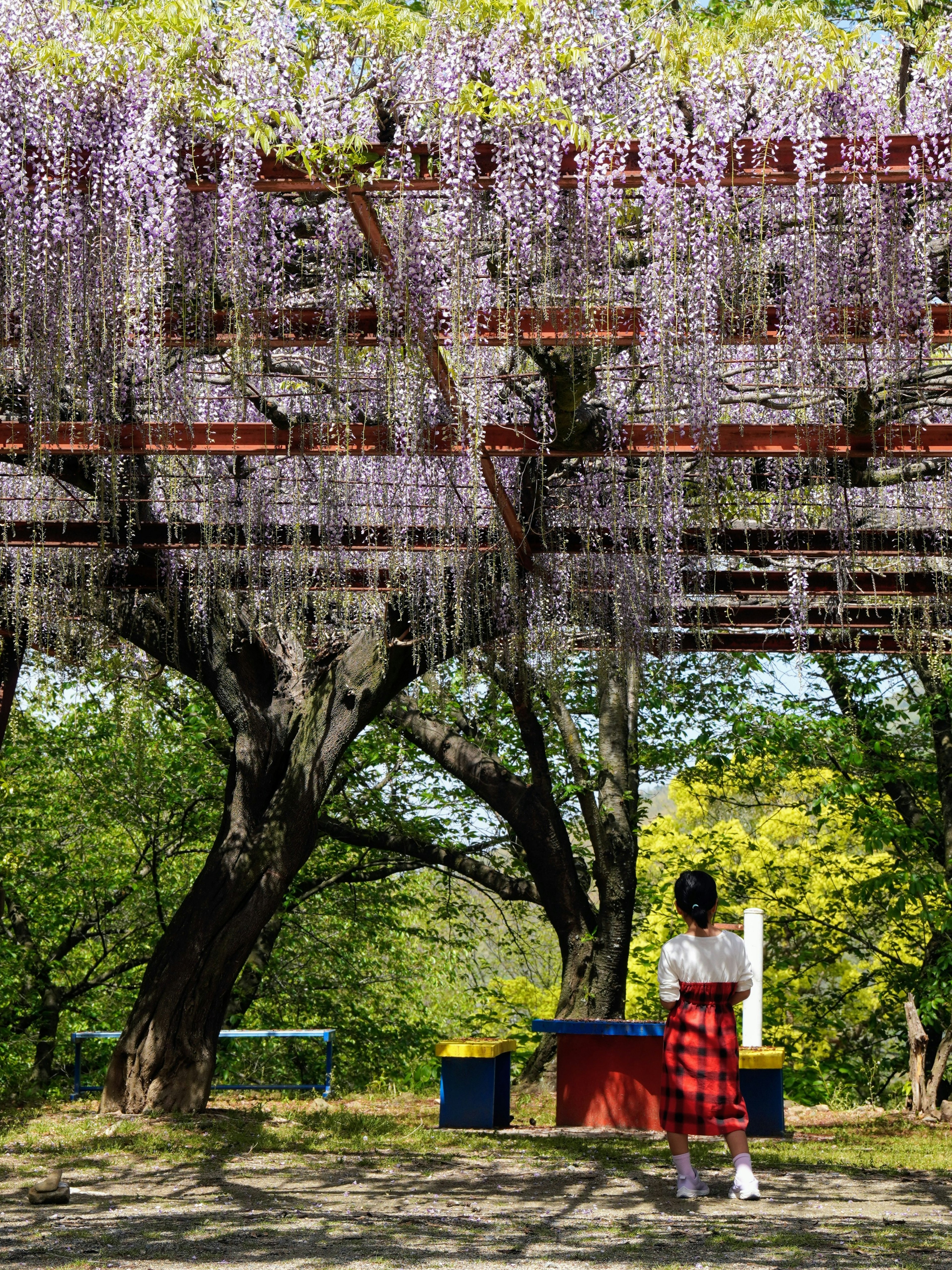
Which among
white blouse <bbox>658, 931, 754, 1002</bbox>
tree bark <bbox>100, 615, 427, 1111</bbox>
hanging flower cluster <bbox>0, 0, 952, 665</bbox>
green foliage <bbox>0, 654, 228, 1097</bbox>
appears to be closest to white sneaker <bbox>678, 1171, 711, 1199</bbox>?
white blouse <bbox>658, 931, 754, 1002</bbox>

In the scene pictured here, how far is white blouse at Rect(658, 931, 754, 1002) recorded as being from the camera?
157 inches

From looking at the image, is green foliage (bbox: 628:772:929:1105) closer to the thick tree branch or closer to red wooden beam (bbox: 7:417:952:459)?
the thick tree branch

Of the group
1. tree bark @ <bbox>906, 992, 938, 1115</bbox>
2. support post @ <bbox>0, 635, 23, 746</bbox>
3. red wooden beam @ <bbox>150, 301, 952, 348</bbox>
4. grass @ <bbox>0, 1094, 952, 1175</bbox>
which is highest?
red wooden beam @ <bbox>150, 301, 952, 348</bbox>

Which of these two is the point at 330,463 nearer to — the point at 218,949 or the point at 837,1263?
the point at 218,949

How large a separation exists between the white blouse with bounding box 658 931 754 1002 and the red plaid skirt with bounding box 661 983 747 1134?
21mm

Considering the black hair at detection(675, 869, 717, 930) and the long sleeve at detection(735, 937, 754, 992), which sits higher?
the black hair at detection(675, 869, 717, 930)

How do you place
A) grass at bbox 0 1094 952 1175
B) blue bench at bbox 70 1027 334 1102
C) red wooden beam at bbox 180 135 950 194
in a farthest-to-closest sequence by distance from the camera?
1. blue bench at bbox 70 1027 334 1102
2. grass at bbox 0 1094 952 1175
3. red wooden beam at bbox 180 135 950 194

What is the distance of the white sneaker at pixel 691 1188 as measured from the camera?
4.21 m

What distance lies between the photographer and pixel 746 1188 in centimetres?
402

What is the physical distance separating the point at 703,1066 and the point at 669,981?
0.26 m

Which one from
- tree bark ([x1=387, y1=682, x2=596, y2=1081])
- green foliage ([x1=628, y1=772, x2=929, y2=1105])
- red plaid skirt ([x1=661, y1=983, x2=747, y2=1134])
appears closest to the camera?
red plaid skirt ([x1=661, y1=983, x2=747, y2=1134])

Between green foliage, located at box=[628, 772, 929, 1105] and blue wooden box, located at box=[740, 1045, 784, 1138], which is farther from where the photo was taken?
green foliage, located at box=[628, 772, 929, 1105]

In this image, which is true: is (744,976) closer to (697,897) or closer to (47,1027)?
(697,897)

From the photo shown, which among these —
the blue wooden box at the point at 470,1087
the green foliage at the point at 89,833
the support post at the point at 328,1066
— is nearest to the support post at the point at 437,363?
the blue wooden box at the point at 470,1087
